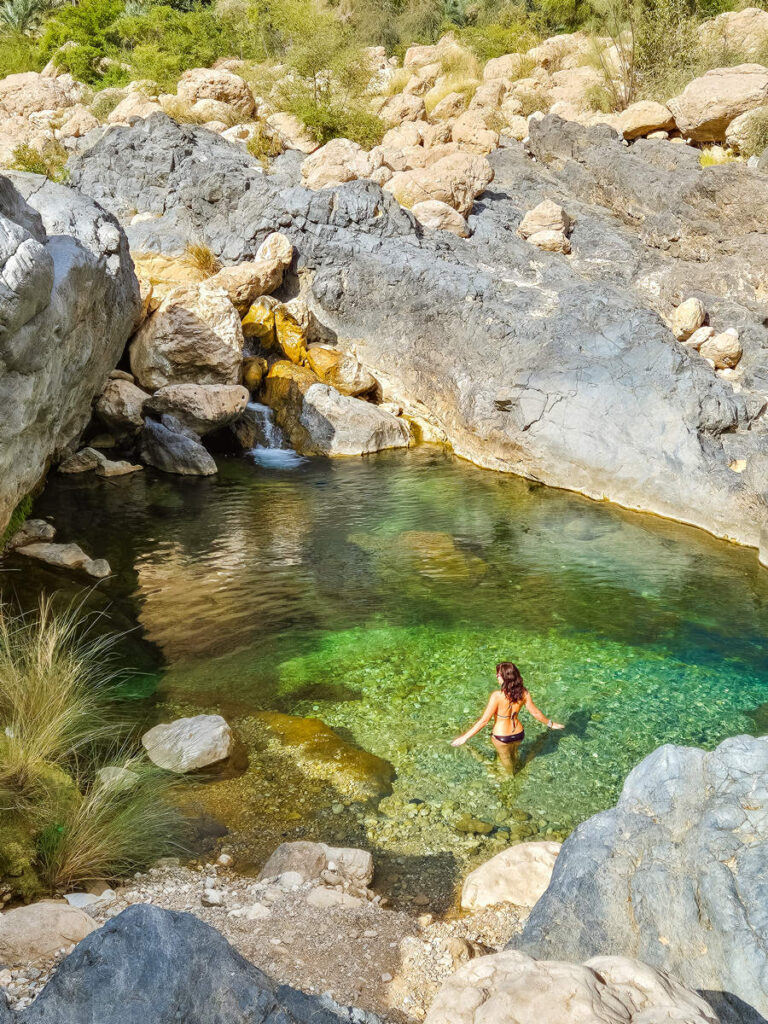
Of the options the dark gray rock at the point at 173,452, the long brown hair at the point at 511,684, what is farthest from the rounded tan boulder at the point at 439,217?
the long brown hair at the point at 511,684

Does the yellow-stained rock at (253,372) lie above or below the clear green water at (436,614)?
above

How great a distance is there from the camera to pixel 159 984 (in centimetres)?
233

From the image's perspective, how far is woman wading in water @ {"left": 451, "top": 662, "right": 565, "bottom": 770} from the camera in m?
6.09

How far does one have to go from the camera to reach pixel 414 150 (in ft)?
79.2

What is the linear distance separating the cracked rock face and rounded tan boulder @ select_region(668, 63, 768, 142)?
1.60 meters

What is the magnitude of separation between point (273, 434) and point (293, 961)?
47.1 feet

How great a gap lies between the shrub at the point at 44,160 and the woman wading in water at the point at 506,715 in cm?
2259

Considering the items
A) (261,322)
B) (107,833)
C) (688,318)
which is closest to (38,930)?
(107,833)

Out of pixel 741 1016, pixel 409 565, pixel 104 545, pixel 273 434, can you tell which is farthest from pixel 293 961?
pixel 273 434

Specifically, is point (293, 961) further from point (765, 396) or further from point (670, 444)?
point (765, 396)

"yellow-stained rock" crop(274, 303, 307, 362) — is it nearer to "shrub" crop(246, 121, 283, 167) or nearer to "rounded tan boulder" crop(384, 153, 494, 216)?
"rounded tan boulder" crop(384, 153, 494, 216)

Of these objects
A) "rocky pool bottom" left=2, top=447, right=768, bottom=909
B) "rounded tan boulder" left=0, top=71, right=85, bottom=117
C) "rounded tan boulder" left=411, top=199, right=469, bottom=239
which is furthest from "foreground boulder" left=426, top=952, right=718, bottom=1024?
"rounded tan boulder" left=0, top=71, right=85, bottom=117

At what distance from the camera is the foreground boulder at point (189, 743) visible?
19.1ft

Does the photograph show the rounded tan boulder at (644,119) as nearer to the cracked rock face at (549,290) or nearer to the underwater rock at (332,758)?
the cracked rock face at (549,290)
